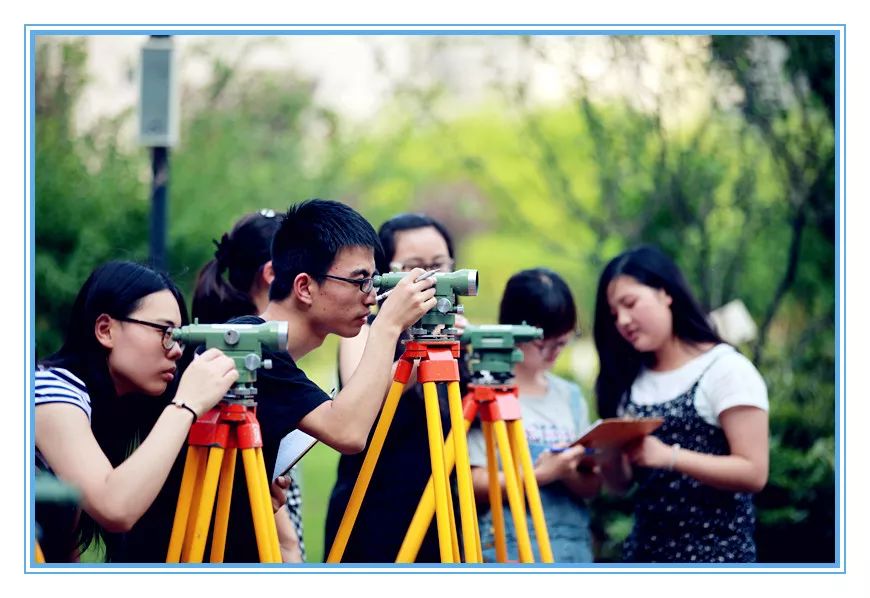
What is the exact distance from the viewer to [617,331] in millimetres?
4438

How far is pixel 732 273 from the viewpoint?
24.7 ft

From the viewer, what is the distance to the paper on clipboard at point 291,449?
3.24 m

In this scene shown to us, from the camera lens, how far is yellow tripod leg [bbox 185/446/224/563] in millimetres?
2850

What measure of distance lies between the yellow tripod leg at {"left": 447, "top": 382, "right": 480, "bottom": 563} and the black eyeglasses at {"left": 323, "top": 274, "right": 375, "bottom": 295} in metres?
0.36

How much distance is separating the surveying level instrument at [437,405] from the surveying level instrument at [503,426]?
0.13m

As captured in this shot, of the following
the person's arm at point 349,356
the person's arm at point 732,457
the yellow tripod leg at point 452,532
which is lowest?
the yellow tripod leg at point 452,532

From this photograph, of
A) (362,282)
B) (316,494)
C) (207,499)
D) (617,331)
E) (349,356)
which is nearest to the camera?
(207,499)

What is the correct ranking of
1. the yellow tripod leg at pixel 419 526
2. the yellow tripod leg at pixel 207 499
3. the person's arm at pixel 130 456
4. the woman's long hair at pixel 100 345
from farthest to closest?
1. the yellow tripod leg at pixel 419 526
2. the woman's long hair at pixel 100 345
3. the yellow tripod leg at pixel 207 499
4. the person's arm at pixel 130 456

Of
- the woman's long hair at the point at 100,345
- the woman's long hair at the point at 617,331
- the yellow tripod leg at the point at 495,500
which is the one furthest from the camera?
the woman's long hair at the point at 617,331

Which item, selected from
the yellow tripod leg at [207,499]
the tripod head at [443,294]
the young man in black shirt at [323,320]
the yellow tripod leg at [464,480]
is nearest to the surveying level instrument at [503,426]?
the yellow tripod leg at [464,480]

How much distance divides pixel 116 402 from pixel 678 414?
203cm

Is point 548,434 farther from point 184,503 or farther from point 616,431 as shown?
point 184,503

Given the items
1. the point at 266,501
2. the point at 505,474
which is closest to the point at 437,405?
the point at 505,474

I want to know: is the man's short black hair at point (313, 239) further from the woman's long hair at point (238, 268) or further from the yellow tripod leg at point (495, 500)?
the yellow tripod leg at point (495, 500)
